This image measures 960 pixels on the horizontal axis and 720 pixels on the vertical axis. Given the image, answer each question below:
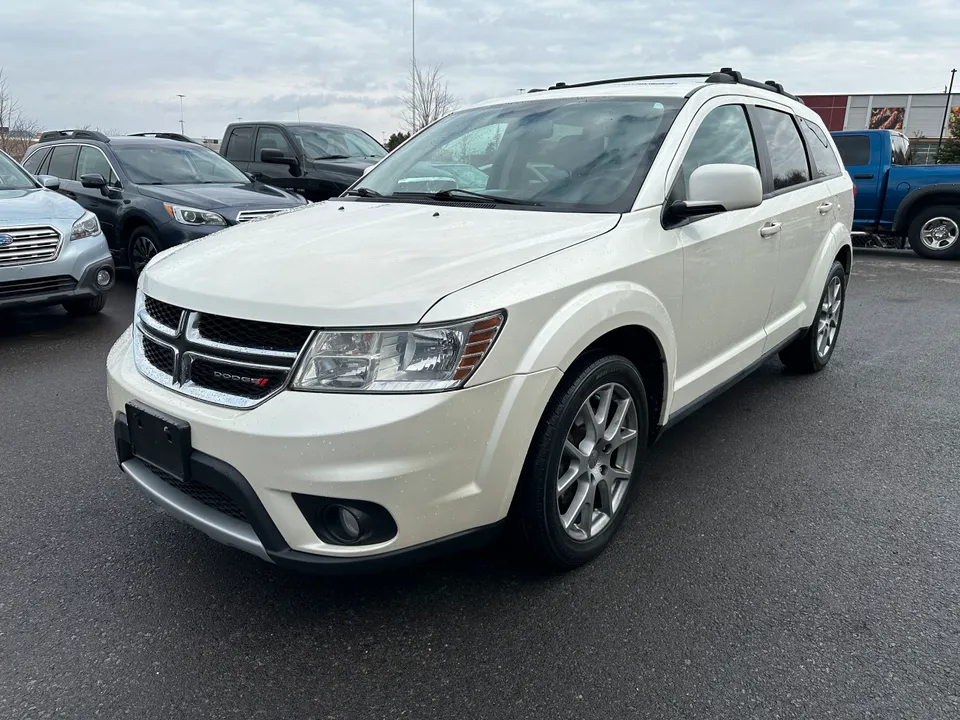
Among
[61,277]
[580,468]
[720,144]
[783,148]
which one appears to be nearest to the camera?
[580,468]

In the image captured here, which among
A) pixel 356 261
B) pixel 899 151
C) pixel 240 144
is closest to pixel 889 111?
pixel 899 151

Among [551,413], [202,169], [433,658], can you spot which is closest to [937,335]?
[551,413]

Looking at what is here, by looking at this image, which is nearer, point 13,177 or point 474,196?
point 474,196

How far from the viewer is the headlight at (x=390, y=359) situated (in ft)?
6.87

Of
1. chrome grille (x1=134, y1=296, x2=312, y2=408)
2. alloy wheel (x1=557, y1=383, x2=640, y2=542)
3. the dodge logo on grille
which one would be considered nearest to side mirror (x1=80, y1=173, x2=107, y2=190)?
chrome grille (x1=134, y1=296, x2=312, y2=408)

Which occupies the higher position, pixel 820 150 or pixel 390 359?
pixel 820 150

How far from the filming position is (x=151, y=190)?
741 centimetres

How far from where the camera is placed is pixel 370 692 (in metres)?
2.13

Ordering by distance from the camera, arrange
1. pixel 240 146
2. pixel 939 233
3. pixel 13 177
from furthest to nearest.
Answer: pixel 240 146 → pixel 939 233 → pixel 13 177

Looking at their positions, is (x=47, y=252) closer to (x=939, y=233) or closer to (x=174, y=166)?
(x=174, y=166)

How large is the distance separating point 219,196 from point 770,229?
17.9 feet

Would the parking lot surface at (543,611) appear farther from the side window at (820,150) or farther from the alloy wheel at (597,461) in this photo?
the side window at (820,150)

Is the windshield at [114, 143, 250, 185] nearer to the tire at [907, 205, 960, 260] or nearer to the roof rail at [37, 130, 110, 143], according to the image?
the roof rail at [37, 130, 110, 143]

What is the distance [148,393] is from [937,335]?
251 inches
